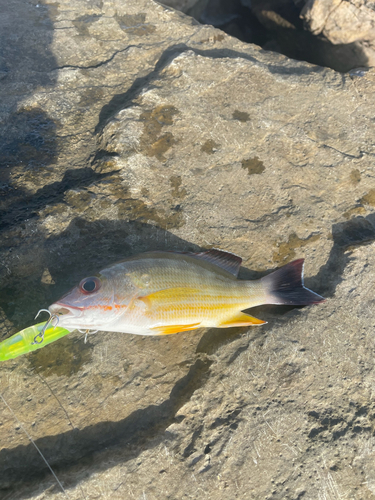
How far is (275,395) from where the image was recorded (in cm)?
298

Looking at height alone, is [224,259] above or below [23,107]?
below

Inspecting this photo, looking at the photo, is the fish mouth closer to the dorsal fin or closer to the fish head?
the fish head

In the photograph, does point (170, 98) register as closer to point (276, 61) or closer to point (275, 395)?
point (276, 61)

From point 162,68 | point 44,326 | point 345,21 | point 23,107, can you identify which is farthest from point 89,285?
point 345,21

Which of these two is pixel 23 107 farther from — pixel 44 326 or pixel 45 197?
pixel 44 326

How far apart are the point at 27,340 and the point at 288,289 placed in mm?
2342

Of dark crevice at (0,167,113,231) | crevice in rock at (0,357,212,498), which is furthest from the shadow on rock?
crevice in rock at (0,357,212,498)

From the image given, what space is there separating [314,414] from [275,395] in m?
0.35

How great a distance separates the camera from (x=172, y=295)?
9.64 feet

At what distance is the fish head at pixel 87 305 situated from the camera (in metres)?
2.66

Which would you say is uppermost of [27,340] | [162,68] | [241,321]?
[162,68]

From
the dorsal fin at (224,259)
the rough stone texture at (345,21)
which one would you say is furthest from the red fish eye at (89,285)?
the rough stone texture at (345,21)

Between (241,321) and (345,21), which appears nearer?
(241,321)

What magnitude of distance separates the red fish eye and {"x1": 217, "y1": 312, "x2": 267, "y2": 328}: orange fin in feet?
3.87
